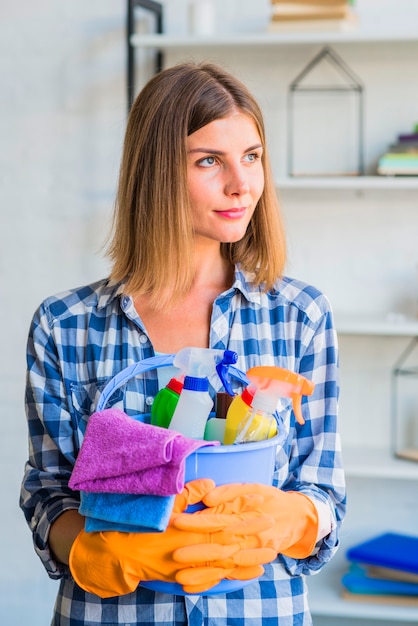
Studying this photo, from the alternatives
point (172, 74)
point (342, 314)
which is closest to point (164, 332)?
point (172, 74)

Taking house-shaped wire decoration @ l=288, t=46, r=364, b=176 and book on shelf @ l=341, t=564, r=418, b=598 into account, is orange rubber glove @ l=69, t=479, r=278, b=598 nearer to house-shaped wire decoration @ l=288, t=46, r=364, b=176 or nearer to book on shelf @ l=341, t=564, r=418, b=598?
book on shelf @ l=341, t=564, r=418, b=598

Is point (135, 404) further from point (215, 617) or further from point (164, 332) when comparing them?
point (215, 617)

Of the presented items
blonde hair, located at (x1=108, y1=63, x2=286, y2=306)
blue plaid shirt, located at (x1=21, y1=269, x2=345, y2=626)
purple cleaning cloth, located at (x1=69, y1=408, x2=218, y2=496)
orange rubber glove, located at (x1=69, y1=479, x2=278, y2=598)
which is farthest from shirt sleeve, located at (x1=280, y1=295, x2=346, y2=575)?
purple cleaning cloth, located at (x1=69, y1=408, x2=218, y2=496)

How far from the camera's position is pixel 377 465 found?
2.24 meters

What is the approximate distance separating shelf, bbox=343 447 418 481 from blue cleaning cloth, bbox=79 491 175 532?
4.29 feet

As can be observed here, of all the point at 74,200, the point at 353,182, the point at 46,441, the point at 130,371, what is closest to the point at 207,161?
the point at 130,371

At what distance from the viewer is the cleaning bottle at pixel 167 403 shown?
3.37 ft

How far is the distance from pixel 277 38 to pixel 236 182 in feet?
3.72

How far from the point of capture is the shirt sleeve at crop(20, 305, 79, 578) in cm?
120

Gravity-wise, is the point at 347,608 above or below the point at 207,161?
below

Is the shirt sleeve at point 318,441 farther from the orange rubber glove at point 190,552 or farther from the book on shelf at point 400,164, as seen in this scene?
the book on shelf at point 400,164

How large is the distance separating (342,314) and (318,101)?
1.97ft

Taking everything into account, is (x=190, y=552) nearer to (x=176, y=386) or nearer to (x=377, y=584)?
(x=176, y=386)

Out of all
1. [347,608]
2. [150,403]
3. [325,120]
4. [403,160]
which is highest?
[325,120]
